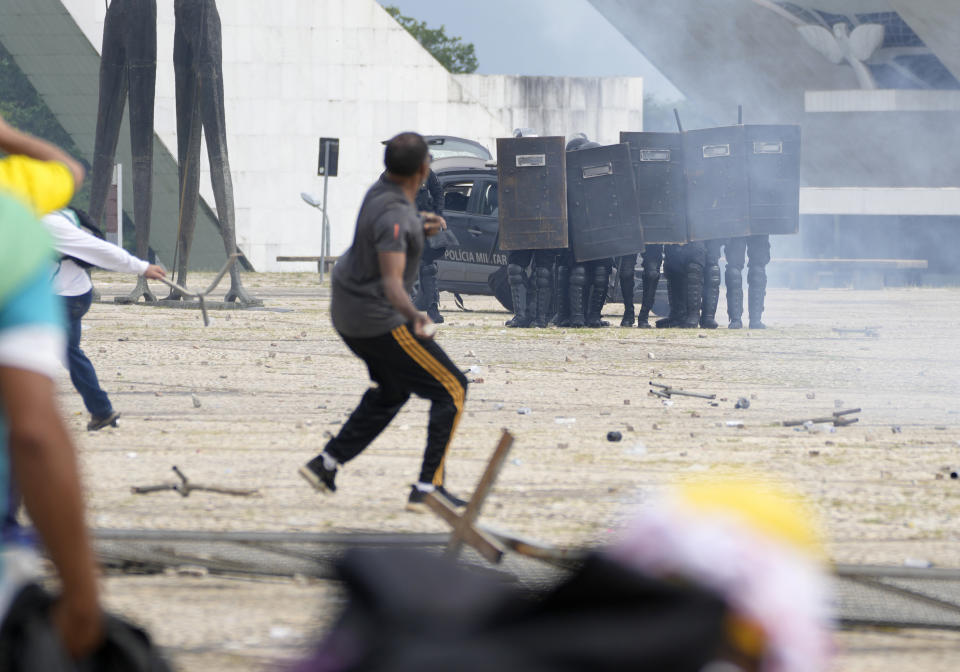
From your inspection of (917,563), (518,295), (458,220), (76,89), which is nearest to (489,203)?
(458,220)

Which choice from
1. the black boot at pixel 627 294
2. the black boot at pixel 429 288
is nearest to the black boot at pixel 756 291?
the black boot at pixel 627 294

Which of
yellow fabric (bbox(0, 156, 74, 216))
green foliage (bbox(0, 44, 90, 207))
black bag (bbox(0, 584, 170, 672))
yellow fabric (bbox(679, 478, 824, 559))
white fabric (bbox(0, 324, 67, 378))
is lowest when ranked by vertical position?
black bag (bbox(0, 584, 170, 672))

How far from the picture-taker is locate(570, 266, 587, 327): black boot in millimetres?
15547

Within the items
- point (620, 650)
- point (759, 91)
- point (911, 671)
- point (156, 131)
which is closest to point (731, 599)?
point (620, 650)

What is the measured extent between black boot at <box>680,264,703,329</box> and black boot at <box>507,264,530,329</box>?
73.5 inches

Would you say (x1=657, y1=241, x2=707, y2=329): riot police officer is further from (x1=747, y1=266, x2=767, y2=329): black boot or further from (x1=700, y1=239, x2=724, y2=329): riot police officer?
(x1=747, y1=266, x2=767, y2=329): black boot

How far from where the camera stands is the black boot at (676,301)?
16.0m

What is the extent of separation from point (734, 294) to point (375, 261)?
35.3 feet

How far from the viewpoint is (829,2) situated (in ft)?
140

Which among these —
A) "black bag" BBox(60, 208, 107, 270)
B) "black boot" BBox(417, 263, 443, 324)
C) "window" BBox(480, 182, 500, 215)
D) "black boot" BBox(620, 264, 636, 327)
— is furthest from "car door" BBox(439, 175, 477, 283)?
"black bag" BBox(60, 208, 107, 270)

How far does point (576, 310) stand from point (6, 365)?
1414 centimetres

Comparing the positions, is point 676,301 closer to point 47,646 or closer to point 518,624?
point 47,646

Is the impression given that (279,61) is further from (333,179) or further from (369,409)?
(369,409)

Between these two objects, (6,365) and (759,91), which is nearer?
(6,365)
